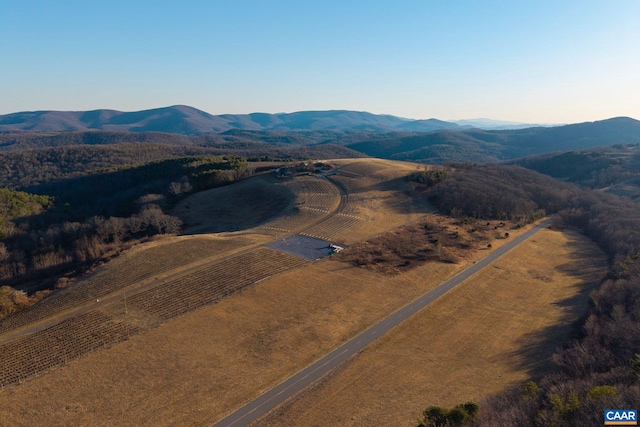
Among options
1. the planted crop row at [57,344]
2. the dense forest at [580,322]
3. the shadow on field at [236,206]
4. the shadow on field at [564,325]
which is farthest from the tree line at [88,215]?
the shadow on field at [564,325]

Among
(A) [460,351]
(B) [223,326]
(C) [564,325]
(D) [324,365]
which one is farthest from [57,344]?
(C) [564,325]

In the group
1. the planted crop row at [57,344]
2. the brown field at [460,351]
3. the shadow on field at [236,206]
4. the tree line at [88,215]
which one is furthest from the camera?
the shadow on field at [236,206]

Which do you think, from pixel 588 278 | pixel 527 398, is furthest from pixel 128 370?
pixel 588 278

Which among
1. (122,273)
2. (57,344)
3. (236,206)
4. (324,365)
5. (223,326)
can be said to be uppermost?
(236,206)

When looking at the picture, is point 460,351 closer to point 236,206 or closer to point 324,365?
point 324,365

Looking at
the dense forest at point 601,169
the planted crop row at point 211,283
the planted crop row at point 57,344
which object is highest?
the dense forest at point 601,169

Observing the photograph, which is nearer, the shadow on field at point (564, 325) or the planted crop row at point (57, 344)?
the planted crop row at point (57, 344)

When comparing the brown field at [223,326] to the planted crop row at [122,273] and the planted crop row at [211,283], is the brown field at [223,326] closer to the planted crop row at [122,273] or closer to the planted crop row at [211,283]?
the planted crop row at [211,283]
